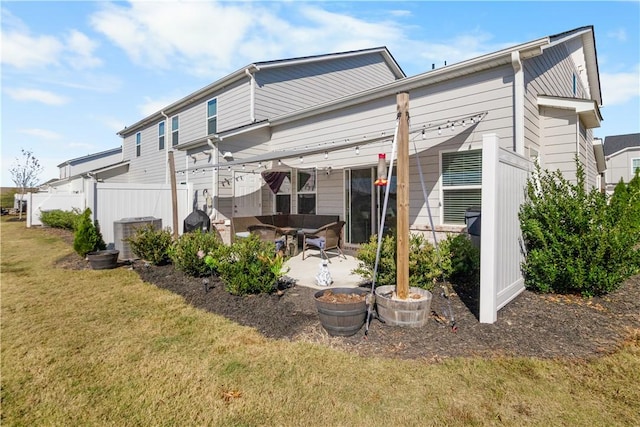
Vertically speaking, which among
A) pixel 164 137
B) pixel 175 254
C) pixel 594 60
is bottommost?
pixel 175 254

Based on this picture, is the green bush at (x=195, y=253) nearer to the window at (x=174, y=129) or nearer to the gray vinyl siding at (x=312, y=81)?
the gray vinyl siding at (x=312, y=81)

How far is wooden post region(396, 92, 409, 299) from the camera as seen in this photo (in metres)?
3.80

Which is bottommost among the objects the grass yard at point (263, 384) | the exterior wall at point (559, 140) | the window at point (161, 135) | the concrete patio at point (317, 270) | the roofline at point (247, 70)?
the grass yard at point (263, 384)

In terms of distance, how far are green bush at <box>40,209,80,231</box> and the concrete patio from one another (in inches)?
463

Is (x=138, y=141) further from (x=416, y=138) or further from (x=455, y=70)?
(x=455, y=70)

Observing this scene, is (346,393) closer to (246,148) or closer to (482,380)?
(482,380)

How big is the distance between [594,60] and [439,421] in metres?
13.9

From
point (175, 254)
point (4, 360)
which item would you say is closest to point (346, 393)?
point (4, 360)

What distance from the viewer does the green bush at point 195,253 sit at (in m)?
6.00

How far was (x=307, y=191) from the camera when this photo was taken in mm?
9930

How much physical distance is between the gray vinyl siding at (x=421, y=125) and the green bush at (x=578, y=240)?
1606 millimetres

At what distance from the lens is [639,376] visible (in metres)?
2.74

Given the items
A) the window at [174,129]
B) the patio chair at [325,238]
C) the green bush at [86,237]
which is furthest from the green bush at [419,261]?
the window at [174,129]

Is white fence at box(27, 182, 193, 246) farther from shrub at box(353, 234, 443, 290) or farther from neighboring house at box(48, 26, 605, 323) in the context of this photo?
shrub at box(353, 234, 443, 290)
